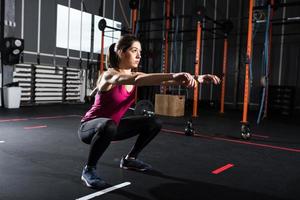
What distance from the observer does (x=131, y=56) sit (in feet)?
6.16

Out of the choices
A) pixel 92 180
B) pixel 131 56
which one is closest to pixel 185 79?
pixel 131 56

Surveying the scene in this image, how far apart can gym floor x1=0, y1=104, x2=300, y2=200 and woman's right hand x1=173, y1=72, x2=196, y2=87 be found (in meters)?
0.67

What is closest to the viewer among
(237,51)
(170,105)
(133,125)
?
(133,125)

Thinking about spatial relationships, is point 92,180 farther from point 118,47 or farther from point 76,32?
point 76,32

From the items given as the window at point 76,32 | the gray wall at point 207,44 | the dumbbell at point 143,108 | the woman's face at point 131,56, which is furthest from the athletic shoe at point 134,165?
the gray wall at point 207,44

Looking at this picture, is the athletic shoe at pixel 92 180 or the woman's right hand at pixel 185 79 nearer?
the woman's right hand at pixel 185 79

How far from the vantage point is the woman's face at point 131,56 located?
6.13 feet

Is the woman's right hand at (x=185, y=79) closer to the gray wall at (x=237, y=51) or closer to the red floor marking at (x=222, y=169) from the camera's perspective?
the red floor marking at (x=222, y=169)

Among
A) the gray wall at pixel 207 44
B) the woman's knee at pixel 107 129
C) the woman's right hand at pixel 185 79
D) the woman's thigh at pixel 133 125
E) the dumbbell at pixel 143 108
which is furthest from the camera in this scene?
the gray wall at pixel 207 44

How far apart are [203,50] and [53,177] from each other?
7624 mm

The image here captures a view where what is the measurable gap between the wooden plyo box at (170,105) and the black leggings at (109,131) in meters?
3.80

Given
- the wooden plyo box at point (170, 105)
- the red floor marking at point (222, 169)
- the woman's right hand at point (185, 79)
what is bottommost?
the red floor marking at point (222, 169)

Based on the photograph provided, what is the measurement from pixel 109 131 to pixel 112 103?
0.18 m

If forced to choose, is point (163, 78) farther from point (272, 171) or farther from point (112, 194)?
point (272, 171)
